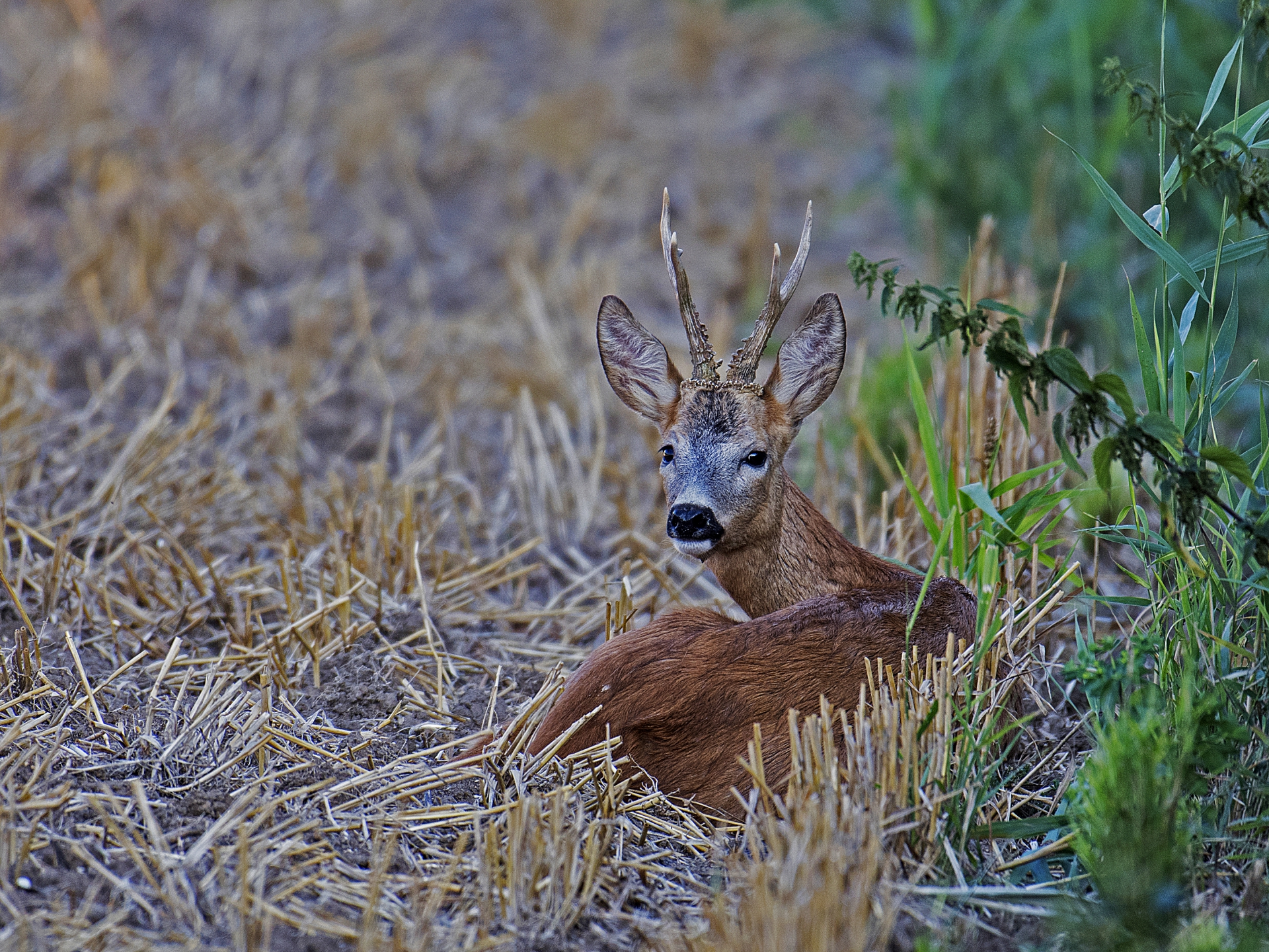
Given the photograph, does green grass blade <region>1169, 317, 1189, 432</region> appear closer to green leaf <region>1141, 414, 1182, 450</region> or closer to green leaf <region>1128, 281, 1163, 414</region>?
green leaf <region>1128, 281, 1163, 414</region>

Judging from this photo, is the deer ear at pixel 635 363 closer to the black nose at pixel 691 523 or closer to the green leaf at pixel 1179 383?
the black nose at pixel 691 523

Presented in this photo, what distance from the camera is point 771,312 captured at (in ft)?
11.7

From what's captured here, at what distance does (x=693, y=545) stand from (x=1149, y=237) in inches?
53.8

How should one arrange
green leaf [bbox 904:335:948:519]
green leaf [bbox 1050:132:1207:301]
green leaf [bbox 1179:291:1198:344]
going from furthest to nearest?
green leaf [bbox 904:335:948:519]
green leaf [bbox 1179:291:1198:344]
green leaf [bbox 1050:132:1207:301]

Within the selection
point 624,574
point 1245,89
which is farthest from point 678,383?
point 1245,89

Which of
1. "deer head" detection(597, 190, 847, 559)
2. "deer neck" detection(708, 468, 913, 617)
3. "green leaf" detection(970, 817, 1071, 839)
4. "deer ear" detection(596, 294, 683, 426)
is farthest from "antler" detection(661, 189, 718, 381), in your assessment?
"green leaf" detection(970, 817, 1071, 839)

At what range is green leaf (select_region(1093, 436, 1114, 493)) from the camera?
8.93 ft

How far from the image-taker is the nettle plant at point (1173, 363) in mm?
2746

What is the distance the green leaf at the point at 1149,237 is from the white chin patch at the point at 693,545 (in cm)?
131

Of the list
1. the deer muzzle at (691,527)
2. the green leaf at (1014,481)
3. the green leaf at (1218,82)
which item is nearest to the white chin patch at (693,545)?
the deer muzzle at (691,527)

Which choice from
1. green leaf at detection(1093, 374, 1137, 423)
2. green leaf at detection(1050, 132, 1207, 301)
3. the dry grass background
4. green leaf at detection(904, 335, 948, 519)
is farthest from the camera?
green leaf at detection(904, 335, 948, 519)

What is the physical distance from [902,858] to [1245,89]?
14.4ft

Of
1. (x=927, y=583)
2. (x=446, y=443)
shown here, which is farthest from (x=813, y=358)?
(x=446, y=443)

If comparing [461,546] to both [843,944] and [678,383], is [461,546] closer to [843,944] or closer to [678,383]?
[678,383]
